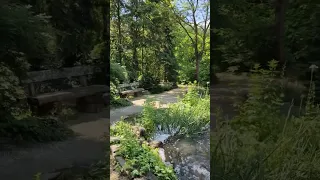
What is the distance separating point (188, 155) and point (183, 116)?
347 millimetres

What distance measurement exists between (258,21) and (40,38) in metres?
1.27

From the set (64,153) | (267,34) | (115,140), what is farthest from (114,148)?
(267,34)

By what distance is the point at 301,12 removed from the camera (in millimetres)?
2074

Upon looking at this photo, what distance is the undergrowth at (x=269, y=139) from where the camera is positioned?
6.93 feet

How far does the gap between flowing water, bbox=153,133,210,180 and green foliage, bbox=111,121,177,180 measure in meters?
0.07

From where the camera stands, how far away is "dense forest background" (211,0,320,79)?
2074mm

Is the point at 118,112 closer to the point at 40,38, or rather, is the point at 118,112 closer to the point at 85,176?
the point at 85,176

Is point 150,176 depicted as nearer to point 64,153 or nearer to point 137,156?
point 137,156

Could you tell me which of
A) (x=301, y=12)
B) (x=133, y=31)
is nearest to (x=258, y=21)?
(x=301, y=12)

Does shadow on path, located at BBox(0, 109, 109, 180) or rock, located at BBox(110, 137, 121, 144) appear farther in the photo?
rock, located at BBox(110, 137, 121, 144)

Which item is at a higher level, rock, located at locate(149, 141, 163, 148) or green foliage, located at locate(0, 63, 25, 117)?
green foliage, located at locate(0, 63, 25, 117)

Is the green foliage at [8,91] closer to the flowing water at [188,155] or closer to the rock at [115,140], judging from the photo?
the rock at [115,140]

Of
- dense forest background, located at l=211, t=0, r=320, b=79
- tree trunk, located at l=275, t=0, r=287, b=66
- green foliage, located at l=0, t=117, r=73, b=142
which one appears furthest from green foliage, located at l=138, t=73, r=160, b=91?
tree trunk, located at l=275, t=0, r=287, b=66

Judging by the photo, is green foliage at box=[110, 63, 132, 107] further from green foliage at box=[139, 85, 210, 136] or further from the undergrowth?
the undergrowth
